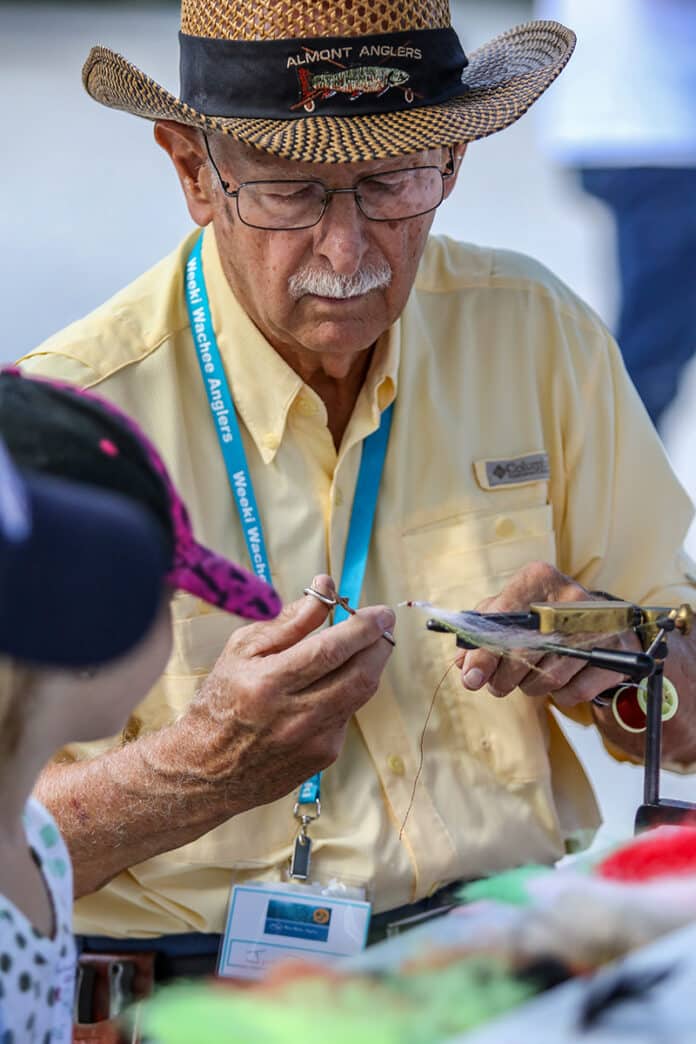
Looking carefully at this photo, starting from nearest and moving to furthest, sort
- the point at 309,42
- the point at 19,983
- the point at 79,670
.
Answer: the point at 79,670 → the point at 19,983 → the point at 309,42

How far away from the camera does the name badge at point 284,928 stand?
6.80 ft

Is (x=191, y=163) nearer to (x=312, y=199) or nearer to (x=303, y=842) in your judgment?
(x=312, y=199)

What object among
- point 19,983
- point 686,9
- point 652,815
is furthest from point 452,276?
point 686,9

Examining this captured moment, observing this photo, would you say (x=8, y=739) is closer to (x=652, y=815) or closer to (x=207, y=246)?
(x=652, y=815)

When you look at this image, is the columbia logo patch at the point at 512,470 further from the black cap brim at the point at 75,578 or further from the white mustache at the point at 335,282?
the black cap brim at the point at 75,578

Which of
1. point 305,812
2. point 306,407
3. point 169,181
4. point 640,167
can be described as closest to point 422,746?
point 305,812

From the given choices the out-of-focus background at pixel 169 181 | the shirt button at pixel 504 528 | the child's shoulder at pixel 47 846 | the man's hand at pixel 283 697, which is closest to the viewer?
the child's shoulder at pixel 47 846

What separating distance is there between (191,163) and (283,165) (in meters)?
0.24

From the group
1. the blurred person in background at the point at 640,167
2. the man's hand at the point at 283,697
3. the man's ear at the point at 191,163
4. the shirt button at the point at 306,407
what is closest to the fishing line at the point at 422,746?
the man's hand at the point at 283,697

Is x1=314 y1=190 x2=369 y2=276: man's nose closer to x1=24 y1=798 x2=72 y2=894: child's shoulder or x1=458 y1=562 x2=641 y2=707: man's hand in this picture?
x1=458 y1=562 x2=641 y2=707: man's hand

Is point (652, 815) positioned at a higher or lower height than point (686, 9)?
lower

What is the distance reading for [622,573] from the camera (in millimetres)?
2492

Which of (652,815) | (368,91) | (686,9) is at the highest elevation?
(686,9)

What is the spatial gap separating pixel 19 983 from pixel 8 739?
22cm
